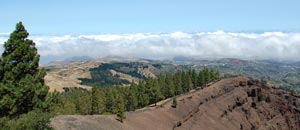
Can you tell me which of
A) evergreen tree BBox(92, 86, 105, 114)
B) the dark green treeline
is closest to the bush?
the dark green treeline

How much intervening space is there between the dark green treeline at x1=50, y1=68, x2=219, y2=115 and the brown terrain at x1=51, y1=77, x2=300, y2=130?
1134cm

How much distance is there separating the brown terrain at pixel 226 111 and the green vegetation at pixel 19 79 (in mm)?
38365

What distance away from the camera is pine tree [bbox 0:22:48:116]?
126ft

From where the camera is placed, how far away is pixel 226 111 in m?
126

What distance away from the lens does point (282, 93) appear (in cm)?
14412

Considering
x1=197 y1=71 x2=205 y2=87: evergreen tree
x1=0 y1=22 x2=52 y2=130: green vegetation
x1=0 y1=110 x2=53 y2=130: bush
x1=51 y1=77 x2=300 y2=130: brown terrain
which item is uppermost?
x1=0 y1=22 x2=52 y2=130: green vegetation

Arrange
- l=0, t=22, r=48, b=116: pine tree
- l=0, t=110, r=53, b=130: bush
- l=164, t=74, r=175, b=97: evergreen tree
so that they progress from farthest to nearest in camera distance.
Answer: l=164, t=74, r=175, b=97: evergreen tree < l=0, t=22, r=48, b=116: pine tree < l=0, t=110, r=53, b=130: bush

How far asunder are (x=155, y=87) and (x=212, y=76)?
4140cm

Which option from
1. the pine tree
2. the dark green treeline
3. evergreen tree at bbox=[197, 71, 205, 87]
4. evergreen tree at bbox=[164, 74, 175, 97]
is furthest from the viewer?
evergreen tree at bbox=[197, 71, 205, 87]

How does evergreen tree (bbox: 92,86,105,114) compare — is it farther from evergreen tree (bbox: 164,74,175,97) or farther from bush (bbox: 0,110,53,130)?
bush (bbox: 0,110,53,130)

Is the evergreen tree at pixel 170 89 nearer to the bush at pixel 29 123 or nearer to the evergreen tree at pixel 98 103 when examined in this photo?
the evergreen tree at pixel 98 103

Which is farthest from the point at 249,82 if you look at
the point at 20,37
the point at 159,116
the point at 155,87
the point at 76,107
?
the point at 20,37

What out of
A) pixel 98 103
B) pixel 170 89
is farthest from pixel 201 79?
pixel 98 103

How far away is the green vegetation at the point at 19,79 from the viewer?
3850cm
